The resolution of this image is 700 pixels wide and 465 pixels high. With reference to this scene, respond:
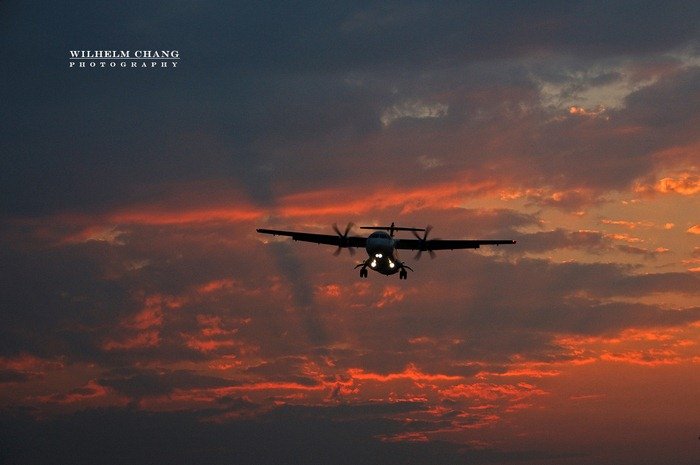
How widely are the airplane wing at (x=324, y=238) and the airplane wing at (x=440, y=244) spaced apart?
5894mm

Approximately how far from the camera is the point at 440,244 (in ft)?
468

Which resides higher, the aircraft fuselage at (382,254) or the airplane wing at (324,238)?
the airplane wing at (324,238)

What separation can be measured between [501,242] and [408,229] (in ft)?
44.8

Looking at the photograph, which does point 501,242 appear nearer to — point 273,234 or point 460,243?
point 460,243

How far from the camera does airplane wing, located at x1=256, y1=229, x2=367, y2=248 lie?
460 feet

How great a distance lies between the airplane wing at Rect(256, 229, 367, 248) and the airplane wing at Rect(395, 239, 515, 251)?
19.3ft

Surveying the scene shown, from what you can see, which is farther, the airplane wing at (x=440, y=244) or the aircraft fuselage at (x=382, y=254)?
the airplane wing at (x=440, y=244)

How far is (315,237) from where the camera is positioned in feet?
467

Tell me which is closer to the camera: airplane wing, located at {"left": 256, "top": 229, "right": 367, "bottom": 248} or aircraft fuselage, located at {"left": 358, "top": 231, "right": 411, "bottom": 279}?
aircraft fuselage, located at {"left": 358, "top": 231, "right": 411, "bottom": 279}

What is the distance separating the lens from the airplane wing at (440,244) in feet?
461

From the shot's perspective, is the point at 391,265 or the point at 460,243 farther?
the point at 460,243

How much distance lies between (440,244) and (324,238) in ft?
54.0

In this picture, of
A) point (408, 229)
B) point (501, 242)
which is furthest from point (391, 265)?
point (501, 242)

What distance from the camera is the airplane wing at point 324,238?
460ft
